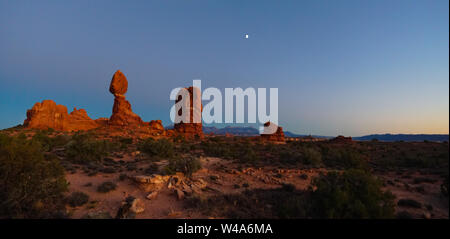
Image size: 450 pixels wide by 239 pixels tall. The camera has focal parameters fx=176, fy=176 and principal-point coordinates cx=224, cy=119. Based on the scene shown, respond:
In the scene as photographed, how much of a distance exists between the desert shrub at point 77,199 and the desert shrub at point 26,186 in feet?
0.79

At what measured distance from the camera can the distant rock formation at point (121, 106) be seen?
4134 centimetres

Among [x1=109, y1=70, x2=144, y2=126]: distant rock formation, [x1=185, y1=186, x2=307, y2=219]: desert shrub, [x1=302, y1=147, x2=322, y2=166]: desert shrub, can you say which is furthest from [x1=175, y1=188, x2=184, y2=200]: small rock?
[x1=109, y1=70, x2=144, y2=126]: distant rock formation

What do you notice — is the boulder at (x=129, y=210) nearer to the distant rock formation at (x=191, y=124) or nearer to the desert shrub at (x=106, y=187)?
the desert shrub at (x=106, y=187)

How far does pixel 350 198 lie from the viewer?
14.4ft

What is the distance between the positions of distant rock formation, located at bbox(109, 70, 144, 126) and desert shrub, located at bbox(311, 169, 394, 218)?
144 ft

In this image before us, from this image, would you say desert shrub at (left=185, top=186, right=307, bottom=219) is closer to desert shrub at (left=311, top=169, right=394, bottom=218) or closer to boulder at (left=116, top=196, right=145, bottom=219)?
desert shrub at (left=311, top=169, right=394, bottom=218)

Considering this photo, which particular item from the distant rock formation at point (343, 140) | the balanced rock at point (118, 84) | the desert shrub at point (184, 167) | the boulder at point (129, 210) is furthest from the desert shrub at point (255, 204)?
the balanced rock at point (118, 84)

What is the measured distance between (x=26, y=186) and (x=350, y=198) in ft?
28.8

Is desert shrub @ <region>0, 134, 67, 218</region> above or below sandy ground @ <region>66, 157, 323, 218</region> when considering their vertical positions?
above

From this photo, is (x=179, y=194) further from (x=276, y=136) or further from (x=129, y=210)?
(x=276, y=136)

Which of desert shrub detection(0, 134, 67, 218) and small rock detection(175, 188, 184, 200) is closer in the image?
desert shrub detection(0, 134, 67, 218)

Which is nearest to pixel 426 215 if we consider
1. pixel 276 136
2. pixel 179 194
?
pixel 179 194

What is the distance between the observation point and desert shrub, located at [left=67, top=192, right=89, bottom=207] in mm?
5723
